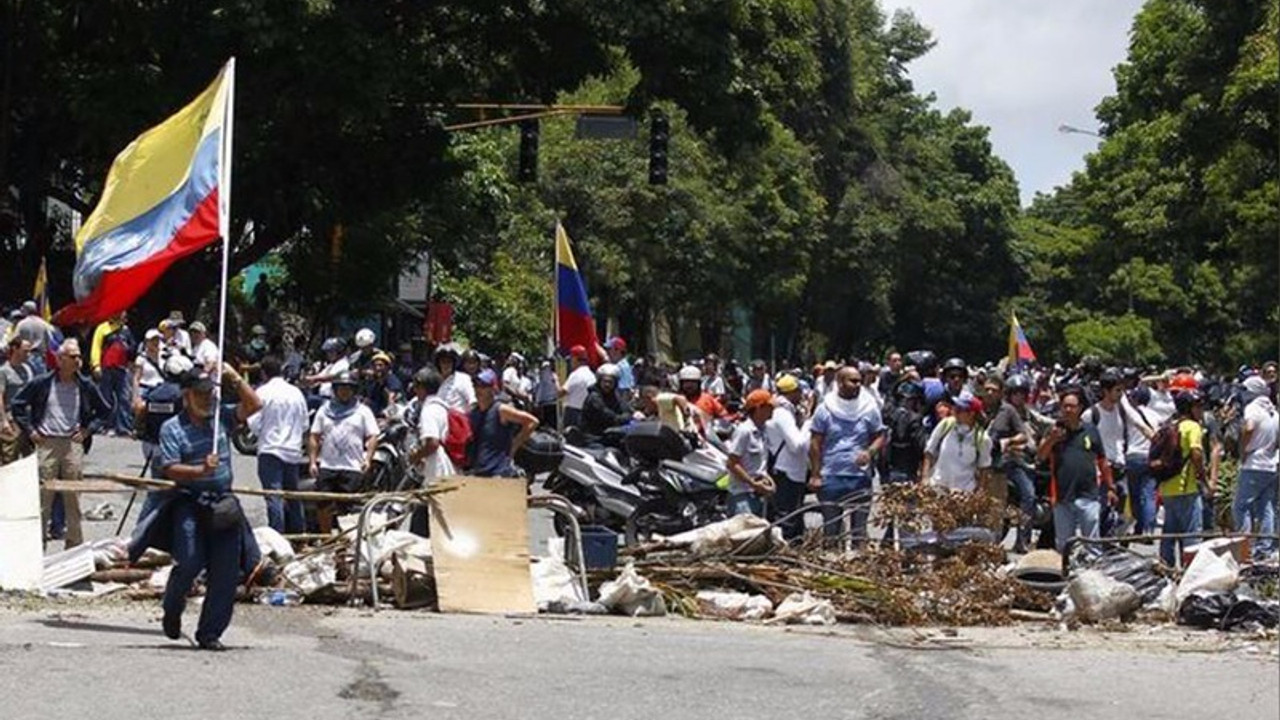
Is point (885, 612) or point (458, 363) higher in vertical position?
point (458, 363)

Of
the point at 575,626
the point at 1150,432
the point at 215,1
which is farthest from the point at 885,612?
the point at 215,1

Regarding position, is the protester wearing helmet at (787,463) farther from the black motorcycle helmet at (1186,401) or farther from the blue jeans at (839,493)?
the black motorcycle helmet at (1186,401)

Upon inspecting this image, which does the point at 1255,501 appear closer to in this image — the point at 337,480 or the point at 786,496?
the point at 786,496

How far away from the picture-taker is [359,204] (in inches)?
→ 1273

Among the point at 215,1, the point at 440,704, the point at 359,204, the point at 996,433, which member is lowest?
the point at 440,704

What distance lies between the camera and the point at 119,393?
2725cm

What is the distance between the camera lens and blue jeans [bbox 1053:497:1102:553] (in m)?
16.8

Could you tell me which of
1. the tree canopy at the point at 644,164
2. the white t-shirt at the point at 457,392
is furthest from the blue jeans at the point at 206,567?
the tree canopy at the point at 644,164

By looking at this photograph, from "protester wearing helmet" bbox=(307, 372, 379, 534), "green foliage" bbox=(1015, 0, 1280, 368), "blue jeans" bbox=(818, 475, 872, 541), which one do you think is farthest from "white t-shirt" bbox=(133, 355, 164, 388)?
"green foliage" bbox=(1015, 0, 1280, 368)

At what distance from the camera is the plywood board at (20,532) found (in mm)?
14047

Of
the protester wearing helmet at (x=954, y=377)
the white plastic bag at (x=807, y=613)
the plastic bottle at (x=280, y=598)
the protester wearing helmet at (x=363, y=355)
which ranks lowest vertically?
the white plastic bag at (x=807, y=613)

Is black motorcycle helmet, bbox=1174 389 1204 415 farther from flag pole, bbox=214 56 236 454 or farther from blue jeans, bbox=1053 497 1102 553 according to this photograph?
flag pole, bbox=214 56 236 454

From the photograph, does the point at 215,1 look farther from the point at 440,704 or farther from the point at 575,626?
the point at 440,704

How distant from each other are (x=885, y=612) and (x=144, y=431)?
7.45 m
